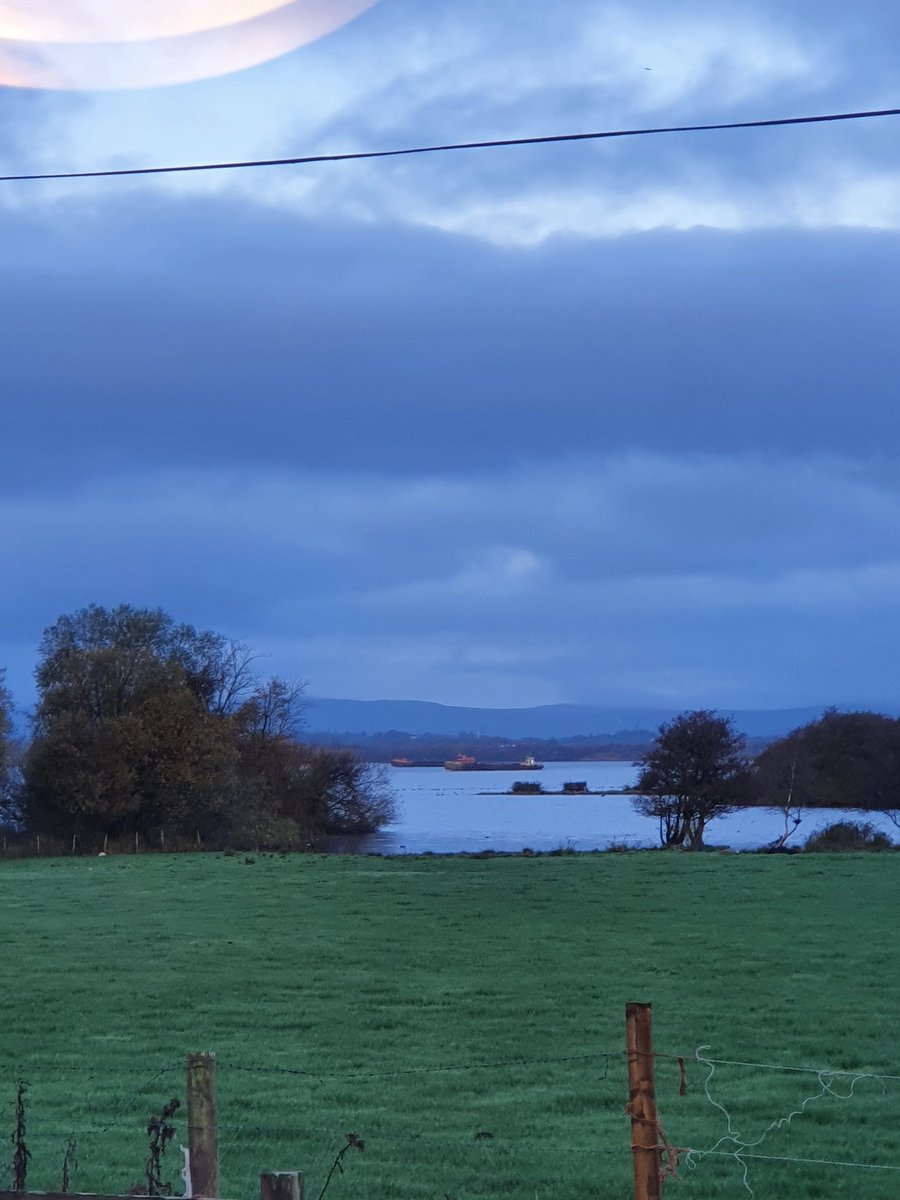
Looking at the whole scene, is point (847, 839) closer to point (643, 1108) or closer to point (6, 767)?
point (6, 767)

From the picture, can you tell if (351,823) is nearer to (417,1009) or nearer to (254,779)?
(254,779)

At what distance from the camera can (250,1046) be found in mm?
12773

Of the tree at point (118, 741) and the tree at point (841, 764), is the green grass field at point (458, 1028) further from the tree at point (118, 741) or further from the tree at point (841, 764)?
the tree at point (841, 764)

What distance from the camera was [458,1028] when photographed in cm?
1360

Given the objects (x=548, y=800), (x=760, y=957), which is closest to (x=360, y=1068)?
(x=760, y=957)

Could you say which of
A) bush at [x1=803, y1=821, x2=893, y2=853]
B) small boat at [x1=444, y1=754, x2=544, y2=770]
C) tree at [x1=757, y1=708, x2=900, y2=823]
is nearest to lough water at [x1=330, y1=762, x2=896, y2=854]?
tree at [x1=757, y1=708, x2=900, y2=823]

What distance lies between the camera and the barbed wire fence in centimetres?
827

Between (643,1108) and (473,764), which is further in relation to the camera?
(473,764)

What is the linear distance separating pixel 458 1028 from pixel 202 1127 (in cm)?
870

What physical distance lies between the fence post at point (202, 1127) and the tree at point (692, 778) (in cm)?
5573

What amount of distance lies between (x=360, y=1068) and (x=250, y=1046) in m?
1.59

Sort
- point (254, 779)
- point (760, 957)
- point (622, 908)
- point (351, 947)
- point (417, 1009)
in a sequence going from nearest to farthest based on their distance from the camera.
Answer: point (417, 1009)
point (760, 957)
point (351, 947)
point (622, 908)
point (254, 779)

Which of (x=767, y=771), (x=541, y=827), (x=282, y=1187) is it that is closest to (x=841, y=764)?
(x=767, y=771)

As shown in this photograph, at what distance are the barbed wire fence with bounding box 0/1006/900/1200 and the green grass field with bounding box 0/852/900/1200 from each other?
0.11 feet
